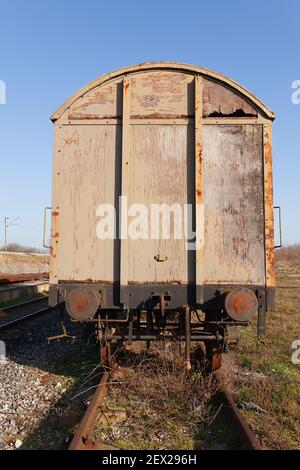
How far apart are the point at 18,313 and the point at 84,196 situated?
31.4ft

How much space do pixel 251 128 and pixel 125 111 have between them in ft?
5.59

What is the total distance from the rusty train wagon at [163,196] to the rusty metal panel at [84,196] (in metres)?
0.01

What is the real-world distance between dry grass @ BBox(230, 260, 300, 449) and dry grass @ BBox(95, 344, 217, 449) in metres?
0.52

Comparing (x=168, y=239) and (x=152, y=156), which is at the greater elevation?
(x=152, y=156)

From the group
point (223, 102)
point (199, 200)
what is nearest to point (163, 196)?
point (199, 200)

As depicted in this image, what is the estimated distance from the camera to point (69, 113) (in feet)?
18.9

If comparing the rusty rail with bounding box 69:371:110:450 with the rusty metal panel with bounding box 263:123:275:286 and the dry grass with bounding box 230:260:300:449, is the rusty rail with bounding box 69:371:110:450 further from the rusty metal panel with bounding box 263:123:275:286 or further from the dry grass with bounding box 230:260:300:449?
the rusty metal panel with bounding box 263:123:275:286

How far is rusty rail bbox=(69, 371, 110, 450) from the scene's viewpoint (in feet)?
11.9

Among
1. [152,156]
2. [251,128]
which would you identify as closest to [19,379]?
[152,156]

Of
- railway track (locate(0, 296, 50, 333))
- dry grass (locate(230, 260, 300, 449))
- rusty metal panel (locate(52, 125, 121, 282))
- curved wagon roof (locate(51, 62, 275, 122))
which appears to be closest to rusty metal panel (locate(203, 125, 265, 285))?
curved wagon roof (locate(51, 62, 275, 122))

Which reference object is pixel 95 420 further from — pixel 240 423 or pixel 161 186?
pixel 161 186

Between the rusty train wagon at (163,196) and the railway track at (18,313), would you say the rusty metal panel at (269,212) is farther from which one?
the railway track at (18,313)
